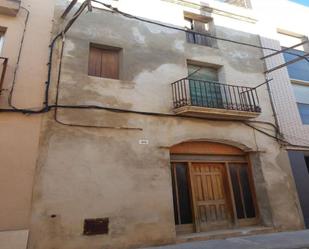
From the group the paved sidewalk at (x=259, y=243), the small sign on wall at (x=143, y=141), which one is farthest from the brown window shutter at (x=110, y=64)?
the paved sidewalk at (x=259, y=243)

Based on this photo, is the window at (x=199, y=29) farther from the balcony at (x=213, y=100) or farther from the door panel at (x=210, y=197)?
the door panel at (x=210, y=197)

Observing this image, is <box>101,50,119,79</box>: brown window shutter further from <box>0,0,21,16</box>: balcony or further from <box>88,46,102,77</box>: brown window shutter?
<box>0,0,21,16</box>: balcony

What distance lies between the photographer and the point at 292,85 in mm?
9594

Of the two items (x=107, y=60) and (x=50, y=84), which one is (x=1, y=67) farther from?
(x=107, y=60)

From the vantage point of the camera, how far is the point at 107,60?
718cm

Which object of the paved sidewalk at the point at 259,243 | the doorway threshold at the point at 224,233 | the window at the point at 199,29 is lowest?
the paved sidewalk at the point at 259,243

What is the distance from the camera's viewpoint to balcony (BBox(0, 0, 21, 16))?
6.16 metres

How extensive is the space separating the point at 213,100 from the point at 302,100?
3.86 metres

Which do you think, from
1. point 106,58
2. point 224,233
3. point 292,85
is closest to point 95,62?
point 106,58

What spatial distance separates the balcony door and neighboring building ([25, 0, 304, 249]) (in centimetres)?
4

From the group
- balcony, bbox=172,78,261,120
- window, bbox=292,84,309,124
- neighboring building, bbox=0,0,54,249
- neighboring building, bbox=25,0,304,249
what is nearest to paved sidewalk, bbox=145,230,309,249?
neighboring building, bbox=25,0,304,249

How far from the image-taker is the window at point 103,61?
689cm

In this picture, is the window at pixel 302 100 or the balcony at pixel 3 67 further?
the window at pixel 302 100

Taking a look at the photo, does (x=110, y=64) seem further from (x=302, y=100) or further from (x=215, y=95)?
(x=302, y=100)
